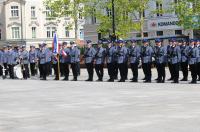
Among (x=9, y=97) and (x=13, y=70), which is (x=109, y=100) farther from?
(x=13, y=70)

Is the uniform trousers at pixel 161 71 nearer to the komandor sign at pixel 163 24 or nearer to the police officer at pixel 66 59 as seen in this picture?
the police officer at pixel 66 59

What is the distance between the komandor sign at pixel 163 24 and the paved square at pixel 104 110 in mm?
41323

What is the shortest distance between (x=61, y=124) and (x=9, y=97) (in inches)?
280

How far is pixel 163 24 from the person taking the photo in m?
61.7

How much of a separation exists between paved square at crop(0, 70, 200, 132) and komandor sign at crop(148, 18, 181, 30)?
136 feet

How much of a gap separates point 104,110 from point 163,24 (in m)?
49.0

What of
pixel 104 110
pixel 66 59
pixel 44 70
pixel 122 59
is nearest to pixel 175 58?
pixel 122 59

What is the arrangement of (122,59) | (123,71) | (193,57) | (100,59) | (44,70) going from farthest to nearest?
(44,70)
(100,59)
(123,71)
(122,59)
(193,57)

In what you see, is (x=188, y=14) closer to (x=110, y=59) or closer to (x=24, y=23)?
(x=110, y=59)

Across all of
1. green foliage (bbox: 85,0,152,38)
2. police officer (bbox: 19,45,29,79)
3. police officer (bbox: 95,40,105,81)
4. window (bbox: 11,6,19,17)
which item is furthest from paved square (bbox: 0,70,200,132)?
window (bbox: 11,6,19,17)

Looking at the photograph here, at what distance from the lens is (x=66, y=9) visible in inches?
2363

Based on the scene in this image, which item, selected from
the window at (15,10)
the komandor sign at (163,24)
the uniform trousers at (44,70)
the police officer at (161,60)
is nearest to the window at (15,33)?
the window at (15,10)

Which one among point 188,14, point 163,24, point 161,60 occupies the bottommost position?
point 161,60

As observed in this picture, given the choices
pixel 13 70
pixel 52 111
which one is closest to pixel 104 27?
pixel 13 70
